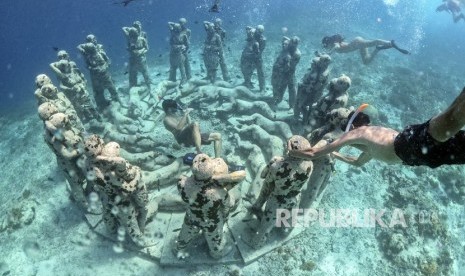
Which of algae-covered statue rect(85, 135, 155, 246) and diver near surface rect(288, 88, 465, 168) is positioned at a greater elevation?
diver near surface rect(288, 88, 465, 168)

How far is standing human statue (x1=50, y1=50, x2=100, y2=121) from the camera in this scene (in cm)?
1120

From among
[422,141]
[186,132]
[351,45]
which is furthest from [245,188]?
[351,45]

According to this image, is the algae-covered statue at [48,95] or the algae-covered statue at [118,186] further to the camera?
the algae-covered statue at [48,95]

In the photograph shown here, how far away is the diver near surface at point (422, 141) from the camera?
10.8 ft

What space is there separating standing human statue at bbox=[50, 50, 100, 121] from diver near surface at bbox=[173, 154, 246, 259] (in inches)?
305

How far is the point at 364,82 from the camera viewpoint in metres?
18.6

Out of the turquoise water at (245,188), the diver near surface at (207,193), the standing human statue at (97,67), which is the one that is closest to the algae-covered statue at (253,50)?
the turquoise water at (245,188)

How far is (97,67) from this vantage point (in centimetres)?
1258

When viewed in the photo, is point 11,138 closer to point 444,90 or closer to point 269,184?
point 269,184

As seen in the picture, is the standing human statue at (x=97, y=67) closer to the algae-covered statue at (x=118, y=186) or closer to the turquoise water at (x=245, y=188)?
the turquoise water at (x=245, y=188)

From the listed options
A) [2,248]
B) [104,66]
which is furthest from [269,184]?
[104,66]

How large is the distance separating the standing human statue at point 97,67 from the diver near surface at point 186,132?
→ 3.90 metres

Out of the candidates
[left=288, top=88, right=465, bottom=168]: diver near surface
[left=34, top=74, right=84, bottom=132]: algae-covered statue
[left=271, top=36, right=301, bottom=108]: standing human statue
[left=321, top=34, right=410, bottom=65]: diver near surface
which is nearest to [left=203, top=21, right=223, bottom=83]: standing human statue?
[left=271, top=36, right=301, bottom=108]: standing human statue

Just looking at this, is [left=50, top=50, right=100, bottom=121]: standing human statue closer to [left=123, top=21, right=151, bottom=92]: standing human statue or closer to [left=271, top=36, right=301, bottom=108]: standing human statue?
[left=123, top=21, right=151, bottom=92]: standing human statue
